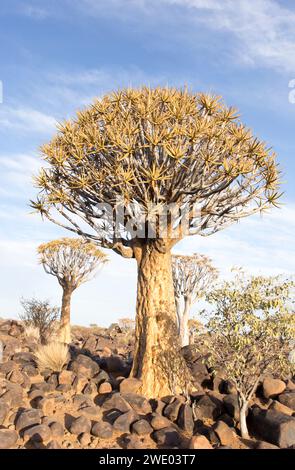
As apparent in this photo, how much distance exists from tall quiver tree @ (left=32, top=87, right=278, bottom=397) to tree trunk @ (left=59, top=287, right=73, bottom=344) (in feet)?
30.0

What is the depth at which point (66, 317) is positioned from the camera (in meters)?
19.3

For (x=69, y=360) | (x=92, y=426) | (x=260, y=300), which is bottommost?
(x=92, y=426)

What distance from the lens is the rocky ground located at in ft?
24.6

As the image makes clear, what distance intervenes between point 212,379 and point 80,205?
4938mm

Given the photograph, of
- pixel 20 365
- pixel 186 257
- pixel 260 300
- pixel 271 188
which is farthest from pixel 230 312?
pixel 186 257

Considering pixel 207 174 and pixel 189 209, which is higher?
pixel 207 174

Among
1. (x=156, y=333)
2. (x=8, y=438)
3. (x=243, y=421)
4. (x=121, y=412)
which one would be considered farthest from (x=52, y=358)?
(x=243, y=421)

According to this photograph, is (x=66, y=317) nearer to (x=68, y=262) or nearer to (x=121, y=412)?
(x=68, y=262)

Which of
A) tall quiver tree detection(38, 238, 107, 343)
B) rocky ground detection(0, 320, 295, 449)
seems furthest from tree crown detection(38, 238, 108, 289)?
rocky ground detection(0, 320, 295, 449)

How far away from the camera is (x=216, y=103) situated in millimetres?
10305

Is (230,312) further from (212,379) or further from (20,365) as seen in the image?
(20,365)

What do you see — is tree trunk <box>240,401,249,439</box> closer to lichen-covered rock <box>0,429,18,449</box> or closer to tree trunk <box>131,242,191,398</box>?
tree trunk <box>131,242,191,398</box>

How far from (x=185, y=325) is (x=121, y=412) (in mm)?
13066

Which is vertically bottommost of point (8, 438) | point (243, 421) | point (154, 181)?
point (8, 438)
